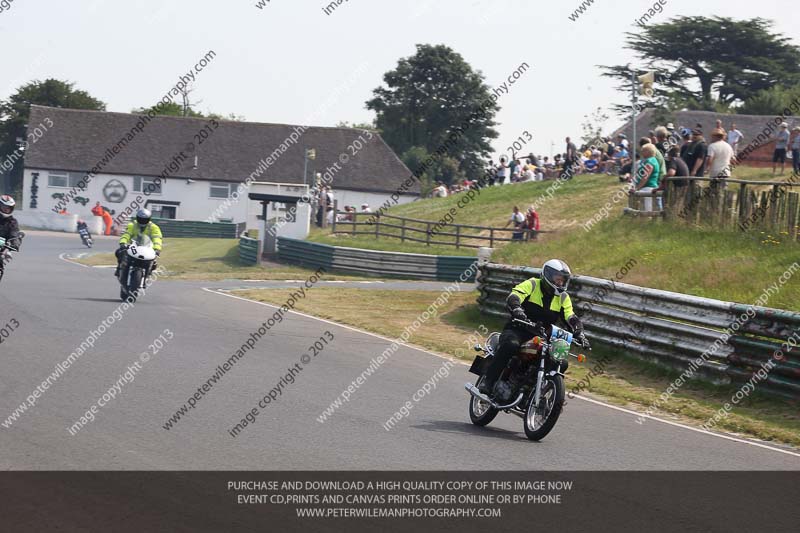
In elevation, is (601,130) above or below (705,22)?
below

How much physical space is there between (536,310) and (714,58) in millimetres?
64292

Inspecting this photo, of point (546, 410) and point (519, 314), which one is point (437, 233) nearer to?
point (519, 314)

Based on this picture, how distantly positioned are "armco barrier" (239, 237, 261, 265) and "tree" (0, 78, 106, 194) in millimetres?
61558

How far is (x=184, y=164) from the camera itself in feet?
256

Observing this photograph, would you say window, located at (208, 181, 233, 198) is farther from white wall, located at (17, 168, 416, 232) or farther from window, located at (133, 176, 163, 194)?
window, located at (133, 176, 163, 194)

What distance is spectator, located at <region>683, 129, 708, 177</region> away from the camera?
828 inches

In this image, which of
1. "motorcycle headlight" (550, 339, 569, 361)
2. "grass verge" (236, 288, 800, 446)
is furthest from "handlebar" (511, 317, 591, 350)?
"grass verge" (236, 288, 800, 446)

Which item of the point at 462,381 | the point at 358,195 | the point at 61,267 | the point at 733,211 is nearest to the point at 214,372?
the point at 462,381

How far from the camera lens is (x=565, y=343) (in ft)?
31.8

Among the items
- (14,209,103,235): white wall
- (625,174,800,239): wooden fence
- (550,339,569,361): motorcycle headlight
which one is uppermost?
(625,174,800,239): wooden fence

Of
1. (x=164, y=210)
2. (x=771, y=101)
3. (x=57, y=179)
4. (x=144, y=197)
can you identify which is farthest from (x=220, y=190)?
(x=771, y=101)

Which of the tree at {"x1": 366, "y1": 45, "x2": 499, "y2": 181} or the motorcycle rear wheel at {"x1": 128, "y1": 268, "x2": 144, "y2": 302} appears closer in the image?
the motorcycle rear wheel at {"x1": 128, "y1": 268, "x2": 144, "y2": 302}

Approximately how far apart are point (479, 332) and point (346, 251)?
1660cm

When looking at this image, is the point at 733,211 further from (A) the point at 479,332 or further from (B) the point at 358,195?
(B) the point at 358,195
